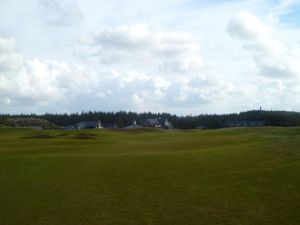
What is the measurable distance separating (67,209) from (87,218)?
178 cm

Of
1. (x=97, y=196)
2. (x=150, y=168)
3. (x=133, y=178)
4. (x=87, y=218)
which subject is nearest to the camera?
(x=87, y=218)

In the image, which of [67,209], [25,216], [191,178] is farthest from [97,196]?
[191,178]

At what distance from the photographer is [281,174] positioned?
79.9ft

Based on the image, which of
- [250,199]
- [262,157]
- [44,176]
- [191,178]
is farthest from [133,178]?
[262,157]

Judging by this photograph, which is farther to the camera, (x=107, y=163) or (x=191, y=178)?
(x=107, y=163)

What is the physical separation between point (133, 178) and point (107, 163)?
22.9 ft

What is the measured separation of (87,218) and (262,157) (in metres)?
16.7

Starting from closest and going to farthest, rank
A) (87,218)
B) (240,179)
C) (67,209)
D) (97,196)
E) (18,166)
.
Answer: (87,218) < (67,209) < (97,196) < (240,179) < (18,166)

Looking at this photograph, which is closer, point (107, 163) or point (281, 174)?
point (281, 174)

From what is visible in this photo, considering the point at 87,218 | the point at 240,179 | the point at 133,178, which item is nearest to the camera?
the point at 87,218

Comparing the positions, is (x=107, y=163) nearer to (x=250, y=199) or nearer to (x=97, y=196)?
(x=97, y=196)

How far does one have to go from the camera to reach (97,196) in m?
21.6

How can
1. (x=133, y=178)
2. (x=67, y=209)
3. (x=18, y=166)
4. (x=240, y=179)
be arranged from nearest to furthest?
(x=67, y=209)
(x=240, y=179)
(x=133, y=178)
(x=18, y=166)

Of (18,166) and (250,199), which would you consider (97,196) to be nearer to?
(250,199)
